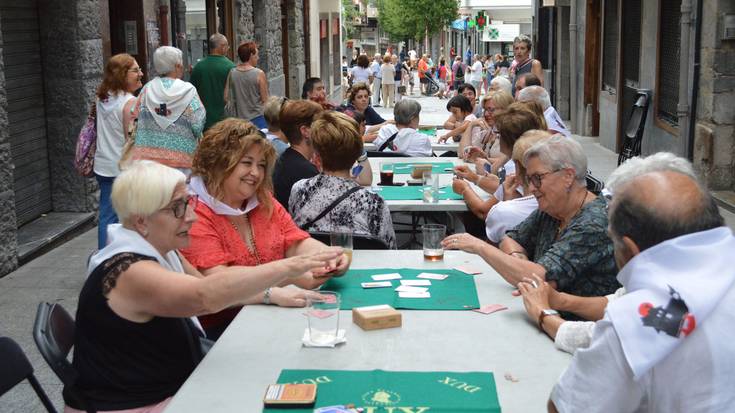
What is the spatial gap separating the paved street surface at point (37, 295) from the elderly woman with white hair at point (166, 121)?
40.8 inches

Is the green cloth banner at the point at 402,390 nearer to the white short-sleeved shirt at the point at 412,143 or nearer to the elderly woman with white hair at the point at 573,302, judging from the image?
the elderly woman with white hair at the point at 573,302

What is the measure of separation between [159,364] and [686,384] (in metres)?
1.75

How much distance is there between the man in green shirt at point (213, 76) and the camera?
35.3 feet

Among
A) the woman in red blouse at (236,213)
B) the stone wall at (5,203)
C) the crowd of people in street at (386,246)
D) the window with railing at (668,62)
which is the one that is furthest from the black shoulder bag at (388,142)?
the woman in red blouse at (236,213)

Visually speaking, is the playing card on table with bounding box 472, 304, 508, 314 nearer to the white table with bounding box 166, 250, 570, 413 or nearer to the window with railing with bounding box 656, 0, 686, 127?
the white table with bounding box 166, 250, 570, 413

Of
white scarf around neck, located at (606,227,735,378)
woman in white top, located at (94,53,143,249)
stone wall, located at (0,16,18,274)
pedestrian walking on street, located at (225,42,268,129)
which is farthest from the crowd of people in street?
pedestrian walking on street, located at (225,42,268,129)

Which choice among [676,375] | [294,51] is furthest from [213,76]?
[294,51]

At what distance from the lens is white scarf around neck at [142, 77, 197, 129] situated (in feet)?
22.5

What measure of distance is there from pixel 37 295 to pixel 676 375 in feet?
17.3

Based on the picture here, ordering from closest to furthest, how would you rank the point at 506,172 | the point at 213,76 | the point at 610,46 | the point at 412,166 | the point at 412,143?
the point at 506,172, the point at 412,166, the point at 412,143, the point at 213,76, the point at 610,46

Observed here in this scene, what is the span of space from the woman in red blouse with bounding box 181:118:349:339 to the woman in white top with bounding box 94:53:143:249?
2.99 meters

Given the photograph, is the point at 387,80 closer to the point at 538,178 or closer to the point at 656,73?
the point at 656,73

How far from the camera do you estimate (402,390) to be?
2.75m

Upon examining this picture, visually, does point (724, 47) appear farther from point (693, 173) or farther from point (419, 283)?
point (693, 173)
